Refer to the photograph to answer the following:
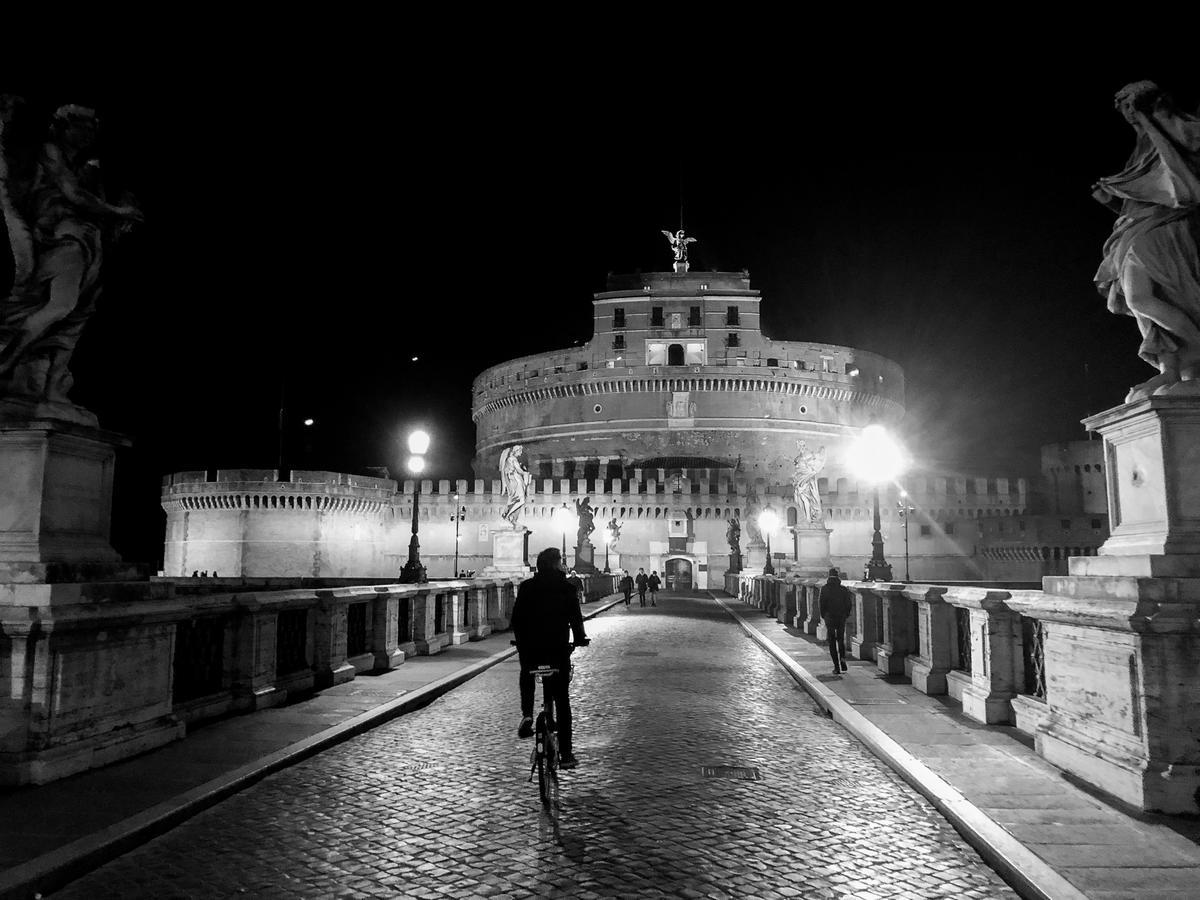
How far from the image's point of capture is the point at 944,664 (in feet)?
30.1

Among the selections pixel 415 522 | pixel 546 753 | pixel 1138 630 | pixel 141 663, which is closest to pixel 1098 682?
pixel 1138 630

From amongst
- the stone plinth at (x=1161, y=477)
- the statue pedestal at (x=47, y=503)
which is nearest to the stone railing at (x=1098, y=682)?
the stone plinth at (x=1161, y=477)

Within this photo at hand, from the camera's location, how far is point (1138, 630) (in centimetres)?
487

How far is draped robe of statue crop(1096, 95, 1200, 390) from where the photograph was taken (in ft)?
18.2

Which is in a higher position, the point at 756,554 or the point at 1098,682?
the point at 756,554

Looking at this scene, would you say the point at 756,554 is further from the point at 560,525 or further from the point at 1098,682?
the point at 1098,682

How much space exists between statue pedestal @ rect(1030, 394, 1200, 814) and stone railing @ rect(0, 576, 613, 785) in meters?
6.12

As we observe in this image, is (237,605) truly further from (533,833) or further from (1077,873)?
(1077,873)

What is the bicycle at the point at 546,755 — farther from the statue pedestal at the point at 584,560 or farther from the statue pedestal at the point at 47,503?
the statue pedestal at the point at 584,560

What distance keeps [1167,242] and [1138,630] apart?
98.2 inches

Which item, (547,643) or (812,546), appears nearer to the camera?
(547,643)

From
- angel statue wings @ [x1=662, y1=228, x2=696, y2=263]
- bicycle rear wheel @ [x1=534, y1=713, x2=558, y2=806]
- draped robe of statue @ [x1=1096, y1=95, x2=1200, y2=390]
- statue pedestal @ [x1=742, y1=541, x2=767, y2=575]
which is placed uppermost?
angel statue wings @ [x1=662, y1=228, x2=696, y2=263]

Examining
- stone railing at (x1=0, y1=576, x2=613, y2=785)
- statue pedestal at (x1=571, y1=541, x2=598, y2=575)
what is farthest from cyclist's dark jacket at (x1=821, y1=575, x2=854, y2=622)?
statue pedestal at (x1=571, y1=541, x2=598, y2=575)

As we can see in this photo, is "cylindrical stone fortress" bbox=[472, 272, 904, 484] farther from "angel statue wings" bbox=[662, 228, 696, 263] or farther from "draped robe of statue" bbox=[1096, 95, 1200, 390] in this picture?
"draped robe of statue" bbox=[1096, 95, 1200, 390]
